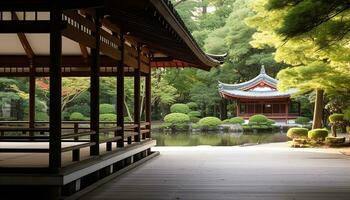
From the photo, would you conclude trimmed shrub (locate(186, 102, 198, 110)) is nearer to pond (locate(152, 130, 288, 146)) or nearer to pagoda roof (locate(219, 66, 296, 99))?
pagoda roof (locate(219, 66, 296, 99))

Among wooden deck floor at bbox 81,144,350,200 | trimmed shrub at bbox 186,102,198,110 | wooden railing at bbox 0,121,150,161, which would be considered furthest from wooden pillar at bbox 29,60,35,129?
trimmed shrub at bbox 186,102,198,110

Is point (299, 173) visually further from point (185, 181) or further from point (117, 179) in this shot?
point (117, 179)

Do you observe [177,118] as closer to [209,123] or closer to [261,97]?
[209,123]

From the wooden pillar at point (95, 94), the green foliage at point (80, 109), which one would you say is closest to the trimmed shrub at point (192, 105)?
the green foliage at point (80, 109)

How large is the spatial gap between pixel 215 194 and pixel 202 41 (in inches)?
1580

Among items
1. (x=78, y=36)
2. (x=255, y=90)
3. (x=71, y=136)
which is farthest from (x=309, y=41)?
(x=255, y=90)

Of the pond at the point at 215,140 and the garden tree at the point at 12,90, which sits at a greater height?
the garden tree at the point at 12,90

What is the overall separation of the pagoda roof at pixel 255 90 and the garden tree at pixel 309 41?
2048cm

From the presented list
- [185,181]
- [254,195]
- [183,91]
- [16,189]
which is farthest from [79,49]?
[183,91]

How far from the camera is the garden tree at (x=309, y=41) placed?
10.7 meters

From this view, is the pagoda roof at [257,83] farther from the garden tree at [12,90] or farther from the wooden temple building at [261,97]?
the garden tree at [12,90]

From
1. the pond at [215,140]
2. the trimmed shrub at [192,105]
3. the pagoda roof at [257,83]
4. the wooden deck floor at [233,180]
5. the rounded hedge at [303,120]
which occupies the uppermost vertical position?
the pagoda roof at [257,83]

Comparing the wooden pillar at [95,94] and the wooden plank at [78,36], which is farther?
the wooden pillar at [95,94]

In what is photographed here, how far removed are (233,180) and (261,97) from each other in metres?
34.0
